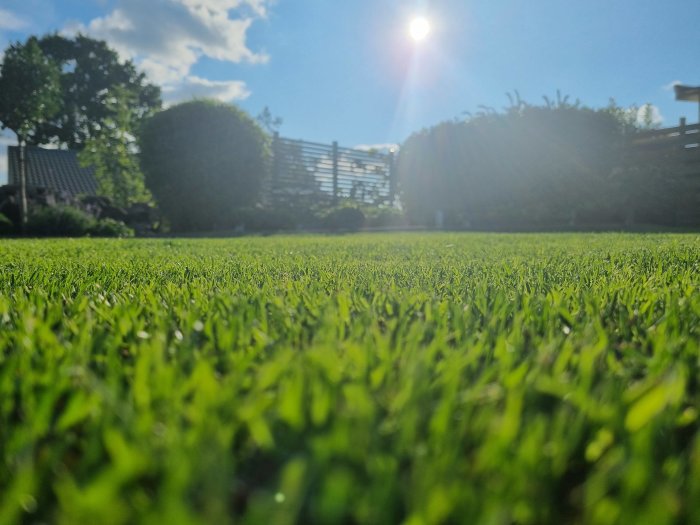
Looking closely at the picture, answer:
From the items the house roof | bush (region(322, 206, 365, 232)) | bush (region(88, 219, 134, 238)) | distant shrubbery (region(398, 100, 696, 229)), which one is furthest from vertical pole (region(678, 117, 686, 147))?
the house roof

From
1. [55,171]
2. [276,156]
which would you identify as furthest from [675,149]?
[55,171]

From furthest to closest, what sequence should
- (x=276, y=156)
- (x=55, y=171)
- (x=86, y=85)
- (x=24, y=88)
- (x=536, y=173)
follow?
(x=86, y=85) < (x=55, y=171) < (x=276, y=156) < (x=536, y=173) < (x=24, y=88)

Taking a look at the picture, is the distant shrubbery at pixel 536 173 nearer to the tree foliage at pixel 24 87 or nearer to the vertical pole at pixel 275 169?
the vertical pole at pixel 275 169

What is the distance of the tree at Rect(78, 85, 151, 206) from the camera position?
16.8m

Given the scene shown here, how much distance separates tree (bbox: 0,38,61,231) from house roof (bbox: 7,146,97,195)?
50.3 ft

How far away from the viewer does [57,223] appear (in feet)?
34.4

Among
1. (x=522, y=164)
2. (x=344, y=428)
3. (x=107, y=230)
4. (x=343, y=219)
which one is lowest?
(x=344, y=428)

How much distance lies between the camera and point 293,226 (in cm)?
1545

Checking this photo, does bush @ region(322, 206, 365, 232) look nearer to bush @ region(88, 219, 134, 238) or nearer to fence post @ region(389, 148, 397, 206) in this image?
bush @ region(88, 219, 134, 238)

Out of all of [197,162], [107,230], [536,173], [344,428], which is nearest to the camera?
[344,428]

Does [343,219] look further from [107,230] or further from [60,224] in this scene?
[60,224]

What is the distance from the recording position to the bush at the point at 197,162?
14297 millimetres

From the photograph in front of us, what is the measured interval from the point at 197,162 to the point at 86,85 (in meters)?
36.7

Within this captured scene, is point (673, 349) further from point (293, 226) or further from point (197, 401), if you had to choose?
point (293, 226)
